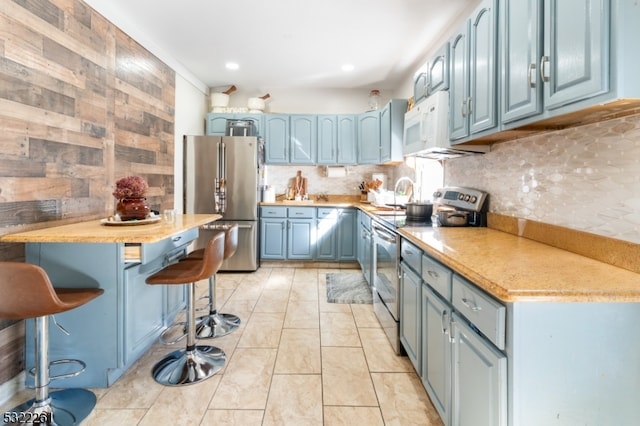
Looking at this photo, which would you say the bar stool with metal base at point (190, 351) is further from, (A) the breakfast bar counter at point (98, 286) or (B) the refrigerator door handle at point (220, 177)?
(B) the refrigerator door handle at point (220, 177)

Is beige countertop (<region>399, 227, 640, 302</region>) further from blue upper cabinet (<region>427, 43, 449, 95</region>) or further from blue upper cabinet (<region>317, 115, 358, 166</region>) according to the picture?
blue upper cabinet (<region>317, 115, 358, 166</region>)

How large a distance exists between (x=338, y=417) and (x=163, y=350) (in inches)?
55.4

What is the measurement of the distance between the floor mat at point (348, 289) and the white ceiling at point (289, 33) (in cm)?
262

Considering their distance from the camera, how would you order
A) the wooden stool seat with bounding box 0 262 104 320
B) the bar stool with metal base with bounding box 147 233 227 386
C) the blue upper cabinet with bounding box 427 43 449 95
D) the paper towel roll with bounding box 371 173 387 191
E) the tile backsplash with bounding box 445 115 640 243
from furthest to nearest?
the paper towel roll with bounding box 371 173 387 191
the blue upper cabinet with bounding box 427 43 449 95
the bar stool with metal base with bounding box 147 233 227 386
the wooden stool seat with bounding box 0 262 104 320
the tile backsplash with bounding box 445 115 640 243

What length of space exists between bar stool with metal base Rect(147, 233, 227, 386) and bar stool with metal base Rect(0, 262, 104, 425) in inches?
13.6

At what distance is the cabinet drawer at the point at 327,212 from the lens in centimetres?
454

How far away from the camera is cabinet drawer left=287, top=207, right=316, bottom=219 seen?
178 inches

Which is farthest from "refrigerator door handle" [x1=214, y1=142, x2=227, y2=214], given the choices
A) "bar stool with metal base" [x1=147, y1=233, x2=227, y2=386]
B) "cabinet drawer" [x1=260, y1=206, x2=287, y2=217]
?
"bar stool with metal base" [x1=147, y1=233, x2=227, y2=386]

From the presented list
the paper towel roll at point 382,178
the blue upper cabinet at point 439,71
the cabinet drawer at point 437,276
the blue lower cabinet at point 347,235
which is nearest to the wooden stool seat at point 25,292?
the cabinet drawer at point 437,276

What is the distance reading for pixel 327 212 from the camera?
4555 mm

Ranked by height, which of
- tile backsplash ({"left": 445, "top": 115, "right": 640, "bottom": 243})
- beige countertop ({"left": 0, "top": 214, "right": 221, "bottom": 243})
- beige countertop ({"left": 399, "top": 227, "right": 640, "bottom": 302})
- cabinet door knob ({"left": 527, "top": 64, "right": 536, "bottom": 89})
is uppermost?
cabinet door knob ({"left": 527, "top": 64, "right": 536, "bottom": 89})

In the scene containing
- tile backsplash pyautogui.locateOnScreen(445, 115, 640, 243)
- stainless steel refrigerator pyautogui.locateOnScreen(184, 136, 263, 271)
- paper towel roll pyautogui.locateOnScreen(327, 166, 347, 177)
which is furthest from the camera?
paper towel roll pyautogui.locateOnScreen(327, 166, 347, 177)

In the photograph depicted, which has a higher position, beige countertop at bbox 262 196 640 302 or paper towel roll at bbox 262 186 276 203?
paper towel roll at bbox 262 186 276 203

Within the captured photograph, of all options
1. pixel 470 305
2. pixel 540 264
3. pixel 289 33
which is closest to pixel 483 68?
pixel 540 264
